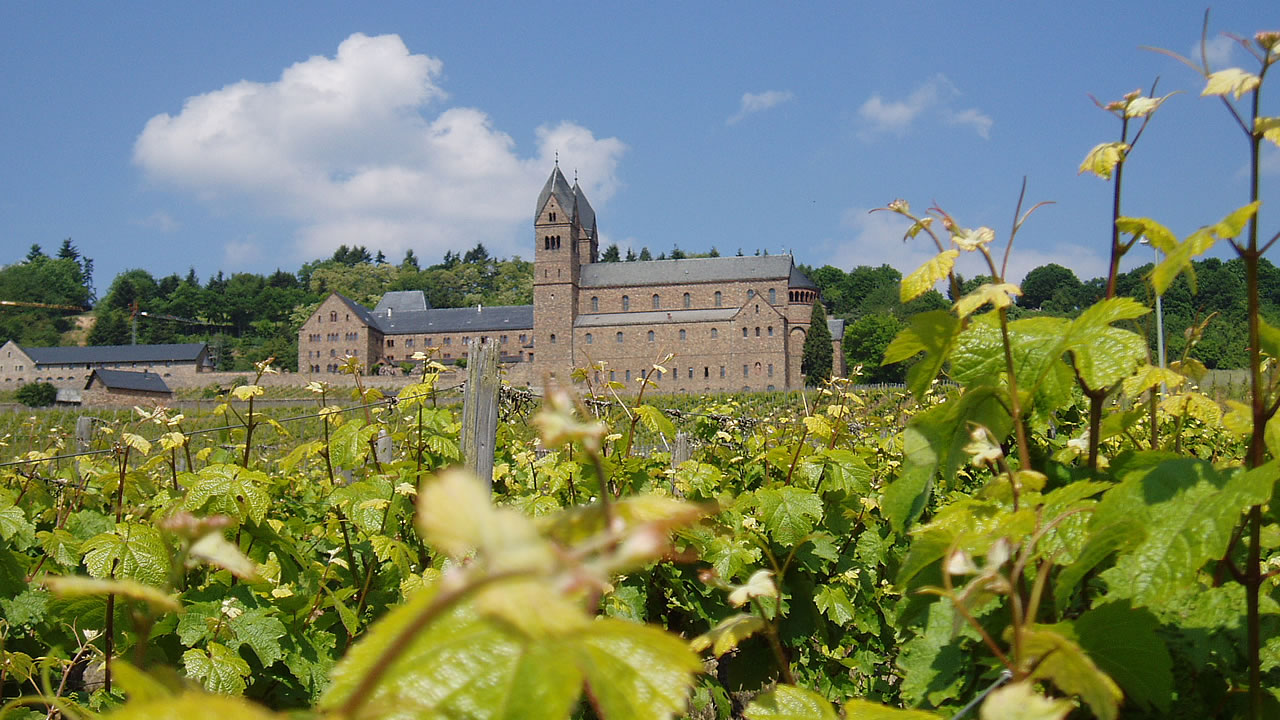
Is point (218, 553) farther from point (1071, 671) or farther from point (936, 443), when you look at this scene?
point (936, 443)

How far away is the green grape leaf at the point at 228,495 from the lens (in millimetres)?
2398

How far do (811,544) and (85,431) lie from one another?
6.32 meters

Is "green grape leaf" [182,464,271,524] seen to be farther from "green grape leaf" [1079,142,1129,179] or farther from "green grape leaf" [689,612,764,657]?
"green grape leaf" [1079,142,1129,179]

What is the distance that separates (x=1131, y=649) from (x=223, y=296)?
140 m

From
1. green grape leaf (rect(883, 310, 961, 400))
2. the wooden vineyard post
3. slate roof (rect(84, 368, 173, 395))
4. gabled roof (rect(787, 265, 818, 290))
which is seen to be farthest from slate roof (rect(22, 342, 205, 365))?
green grape leaf (rect(883, 310, 961, 400))

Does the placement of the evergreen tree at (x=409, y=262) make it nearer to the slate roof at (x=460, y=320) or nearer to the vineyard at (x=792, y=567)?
the slate roof at (x=460, y=320)

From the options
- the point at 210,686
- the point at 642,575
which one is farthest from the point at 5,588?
the point at 642,575

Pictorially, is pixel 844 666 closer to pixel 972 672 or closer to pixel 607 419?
pixel 607 419

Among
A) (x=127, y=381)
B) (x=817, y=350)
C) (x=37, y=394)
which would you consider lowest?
(x=37, y=394)

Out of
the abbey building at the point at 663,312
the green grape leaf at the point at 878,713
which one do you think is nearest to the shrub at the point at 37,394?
the abbey building at the point at 663,312

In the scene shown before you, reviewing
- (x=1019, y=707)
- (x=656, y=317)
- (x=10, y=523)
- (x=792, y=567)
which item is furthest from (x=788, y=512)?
(x=656, y=317)

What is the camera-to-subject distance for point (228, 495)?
2428 millimetres

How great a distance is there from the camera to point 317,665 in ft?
8.16

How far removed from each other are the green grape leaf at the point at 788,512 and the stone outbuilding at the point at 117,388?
66.3 m
